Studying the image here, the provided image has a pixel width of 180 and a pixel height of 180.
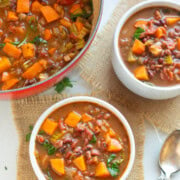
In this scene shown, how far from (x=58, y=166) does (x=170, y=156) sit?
2.95ft

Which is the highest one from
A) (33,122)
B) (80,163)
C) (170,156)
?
(33,122)

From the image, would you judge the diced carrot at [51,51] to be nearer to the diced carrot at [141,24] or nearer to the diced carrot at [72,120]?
the diced carrot at [72,120]

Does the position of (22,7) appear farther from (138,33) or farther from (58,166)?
(58,166)

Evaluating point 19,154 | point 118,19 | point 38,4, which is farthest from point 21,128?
point 118,19

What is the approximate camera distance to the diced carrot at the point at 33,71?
9.43 ft

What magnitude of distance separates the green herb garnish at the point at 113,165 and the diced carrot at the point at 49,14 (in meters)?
1.10

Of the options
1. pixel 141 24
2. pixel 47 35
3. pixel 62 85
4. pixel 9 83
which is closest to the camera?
pixel 9 83

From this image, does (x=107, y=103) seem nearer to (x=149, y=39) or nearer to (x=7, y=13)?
(x=149, y=39)

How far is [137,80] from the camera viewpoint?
9.71 feet

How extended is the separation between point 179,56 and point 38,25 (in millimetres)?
1075

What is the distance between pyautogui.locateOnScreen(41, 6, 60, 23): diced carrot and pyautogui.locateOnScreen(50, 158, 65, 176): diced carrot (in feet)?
3.39

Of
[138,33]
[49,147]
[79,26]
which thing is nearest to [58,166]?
[49,147]

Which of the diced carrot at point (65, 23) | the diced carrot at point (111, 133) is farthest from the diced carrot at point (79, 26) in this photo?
the diced carrot at point (111, 133)

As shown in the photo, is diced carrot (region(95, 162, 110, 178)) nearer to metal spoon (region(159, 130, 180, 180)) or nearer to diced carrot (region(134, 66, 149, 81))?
metal spoon (region(159, 130, 180, 180))
